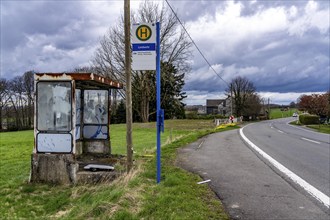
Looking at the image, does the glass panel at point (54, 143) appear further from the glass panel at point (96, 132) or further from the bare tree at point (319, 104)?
the bare tree at point (319, 104)

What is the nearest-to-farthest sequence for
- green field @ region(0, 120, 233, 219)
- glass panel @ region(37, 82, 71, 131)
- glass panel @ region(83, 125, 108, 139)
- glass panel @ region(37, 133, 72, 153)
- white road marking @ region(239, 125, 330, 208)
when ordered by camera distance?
green field @ region(0, 120, 233, 219), white road marking @ region(239, 125, 330, 208), glass panel @ region(37, 133, 72, 153), glass panel @ region(37, 82, 71, 131), glass panel @ region(83, 125, 108, 139)

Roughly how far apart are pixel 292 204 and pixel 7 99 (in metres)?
73.6

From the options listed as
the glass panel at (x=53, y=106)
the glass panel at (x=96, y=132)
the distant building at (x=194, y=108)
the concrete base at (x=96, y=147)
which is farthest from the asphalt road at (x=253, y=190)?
the distant building at (x=194, y=108)

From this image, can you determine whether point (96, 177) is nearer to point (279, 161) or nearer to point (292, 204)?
point (292, 204)

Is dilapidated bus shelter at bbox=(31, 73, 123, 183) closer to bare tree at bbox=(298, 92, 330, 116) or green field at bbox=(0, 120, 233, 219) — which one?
green field at bbox=(0, 120, 233, 219)

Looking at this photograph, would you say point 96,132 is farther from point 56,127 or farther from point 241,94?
point 241,94

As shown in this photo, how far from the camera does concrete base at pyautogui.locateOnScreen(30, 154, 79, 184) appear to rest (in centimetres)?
848

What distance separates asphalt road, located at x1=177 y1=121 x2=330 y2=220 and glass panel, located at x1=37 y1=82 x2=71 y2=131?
11.9 feet

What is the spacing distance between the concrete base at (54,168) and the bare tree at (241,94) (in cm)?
9110

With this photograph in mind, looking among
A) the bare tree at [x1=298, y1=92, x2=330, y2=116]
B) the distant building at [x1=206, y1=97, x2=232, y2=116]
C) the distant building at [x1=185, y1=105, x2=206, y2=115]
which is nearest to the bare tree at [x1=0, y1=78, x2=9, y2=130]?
the distant building at [x1=185, y1=105, x2=206, y2=115]

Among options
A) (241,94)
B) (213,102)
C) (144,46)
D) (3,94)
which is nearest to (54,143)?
(144,46)

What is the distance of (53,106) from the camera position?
8.88 m

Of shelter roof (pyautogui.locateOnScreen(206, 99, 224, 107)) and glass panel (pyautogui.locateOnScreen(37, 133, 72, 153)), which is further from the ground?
shelter roof (pyautogui.locateOnScreen(206, 99, 224, 107))

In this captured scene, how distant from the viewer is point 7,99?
71438mm
